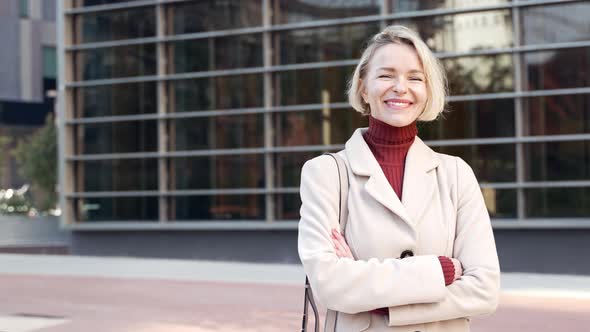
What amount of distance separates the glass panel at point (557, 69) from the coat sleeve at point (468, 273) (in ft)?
49.6

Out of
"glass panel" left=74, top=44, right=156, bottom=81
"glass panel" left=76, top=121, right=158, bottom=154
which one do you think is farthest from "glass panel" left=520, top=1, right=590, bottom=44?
"glass panel" left=76, top=121, right=158, bottom=154

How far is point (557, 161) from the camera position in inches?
677

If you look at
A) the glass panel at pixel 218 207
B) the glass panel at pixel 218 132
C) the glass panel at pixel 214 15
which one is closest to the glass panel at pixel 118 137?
the glass panel at pixel 218 132

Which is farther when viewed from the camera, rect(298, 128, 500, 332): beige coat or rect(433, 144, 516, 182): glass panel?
rect(433, 144, 516, 182): glass panel

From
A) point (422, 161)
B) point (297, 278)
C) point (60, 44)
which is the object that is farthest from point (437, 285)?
point (60, 44)

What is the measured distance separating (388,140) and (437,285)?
0.50 metres

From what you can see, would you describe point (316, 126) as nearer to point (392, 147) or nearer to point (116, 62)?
point (116, 62)

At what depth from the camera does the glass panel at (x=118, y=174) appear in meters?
20.9

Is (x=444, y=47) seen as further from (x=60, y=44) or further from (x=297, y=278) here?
(x=60, y=44)

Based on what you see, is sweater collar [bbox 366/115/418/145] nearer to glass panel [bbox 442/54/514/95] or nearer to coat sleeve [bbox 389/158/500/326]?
coat sleeve [bbox 389/158/500/326]

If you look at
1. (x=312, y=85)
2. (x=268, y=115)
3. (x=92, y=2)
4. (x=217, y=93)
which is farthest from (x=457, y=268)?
(x=92, y=2)

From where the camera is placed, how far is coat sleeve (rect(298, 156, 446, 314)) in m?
2.47

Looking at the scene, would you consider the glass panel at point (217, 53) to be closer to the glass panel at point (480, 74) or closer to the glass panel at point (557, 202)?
the glass panel at point (480, 74)

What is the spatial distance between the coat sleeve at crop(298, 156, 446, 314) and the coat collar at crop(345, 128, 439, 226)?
11 centimetres
